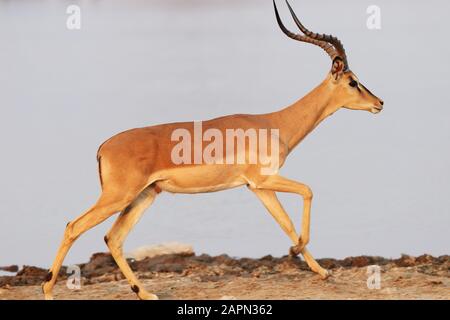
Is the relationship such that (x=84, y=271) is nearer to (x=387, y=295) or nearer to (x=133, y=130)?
(x=133, y=130)

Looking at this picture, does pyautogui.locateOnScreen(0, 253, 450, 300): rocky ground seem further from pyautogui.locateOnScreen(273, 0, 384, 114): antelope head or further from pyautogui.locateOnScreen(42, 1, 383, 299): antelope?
pyautogui.locateOnScreen(273, 0, 384, 114): antelope head

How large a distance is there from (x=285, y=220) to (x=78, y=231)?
6.99ft

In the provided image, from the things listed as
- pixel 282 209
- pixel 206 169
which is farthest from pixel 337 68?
pixel 206 169

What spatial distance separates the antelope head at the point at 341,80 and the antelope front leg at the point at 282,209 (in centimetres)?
126

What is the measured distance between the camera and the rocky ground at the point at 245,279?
11797mm

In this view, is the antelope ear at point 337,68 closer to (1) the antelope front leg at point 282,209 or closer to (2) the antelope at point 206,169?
(2) the antelope at point 206,169

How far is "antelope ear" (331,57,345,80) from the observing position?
12547 mm

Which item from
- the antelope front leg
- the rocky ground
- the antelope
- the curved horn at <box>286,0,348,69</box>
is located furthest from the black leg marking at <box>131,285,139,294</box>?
the curved horn at <box>286,0,348,69</box>

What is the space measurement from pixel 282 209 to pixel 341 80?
1523 mm

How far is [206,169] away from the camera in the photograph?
38.7ft

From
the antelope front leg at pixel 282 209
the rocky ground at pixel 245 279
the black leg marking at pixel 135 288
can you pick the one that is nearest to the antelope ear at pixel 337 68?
the antelope front leg at pixel 282 209

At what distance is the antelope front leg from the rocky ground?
23 centimetres

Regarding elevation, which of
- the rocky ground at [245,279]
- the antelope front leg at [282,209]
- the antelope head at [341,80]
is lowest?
the rocky ground at [245,279]

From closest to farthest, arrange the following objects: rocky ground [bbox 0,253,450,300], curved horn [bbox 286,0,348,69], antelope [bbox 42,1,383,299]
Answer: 1. antelope [bbox 42,1,383,299]
2. rocky ground [bbox 0,253,450,300]
3. curved horn [bbox 286,0,348,69]
